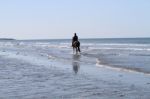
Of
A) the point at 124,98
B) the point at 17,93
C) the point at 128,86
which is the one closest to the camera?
the point at 124,98

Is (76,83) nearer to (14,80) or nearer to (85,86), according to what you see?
(85,86)

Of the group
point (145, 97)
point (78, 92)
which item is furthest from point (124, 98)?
point (78, 92)

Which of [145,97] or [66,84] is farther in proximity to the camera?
[66,84]

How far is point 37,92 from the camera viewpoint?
1017cm

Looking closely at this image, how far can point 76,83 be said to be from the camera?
11977mm

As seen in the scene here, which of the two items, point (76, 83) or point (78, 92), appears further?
point (76, 83)

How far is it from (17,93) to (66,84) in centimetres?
221

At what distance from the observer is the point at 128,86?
11.3 m

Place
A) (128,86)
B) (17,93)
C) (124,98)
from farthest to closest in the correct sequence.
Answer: (128,86)
(17,93)
(124,98)

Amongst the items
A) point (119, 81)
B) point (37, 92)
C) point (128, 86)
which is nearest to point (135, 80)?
point (119, 81)

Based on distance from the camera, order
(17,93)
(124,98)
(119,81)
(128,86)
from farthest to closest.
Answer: (119,81)
(128,86)
(17,93)
(124,98)

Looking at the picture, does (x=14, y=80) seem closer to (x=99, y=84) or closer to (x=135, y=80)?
(x=99, y=84)

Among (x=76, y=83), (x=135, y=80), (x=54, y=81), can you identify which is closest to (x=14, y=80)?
(x=54, y=81)

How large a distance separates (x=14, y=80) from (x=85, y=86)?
2907mm
